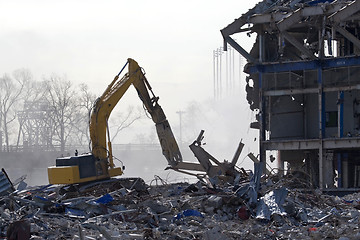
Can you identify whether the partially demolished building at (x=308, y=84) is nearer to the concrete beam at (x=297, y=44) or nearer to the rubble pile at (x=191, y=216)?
the concrete beam at (x=297, y=44)

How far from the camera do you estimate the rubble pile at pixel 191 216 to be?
520 inches

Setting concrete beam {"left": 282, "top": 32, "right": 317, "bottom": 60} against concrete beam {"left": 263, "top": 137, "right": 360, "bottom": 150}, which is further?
concrete beam {"left": 282, "top": 32, "right": 317, "bottom": 60}

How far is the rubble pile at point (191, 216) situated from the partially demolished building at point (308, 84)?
38.9 feet

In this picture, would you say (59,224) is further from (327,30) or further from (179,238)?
(327,30)

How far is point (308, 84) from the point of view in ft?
105

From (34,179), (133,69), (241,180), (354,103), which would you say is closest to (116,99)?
(133,69)

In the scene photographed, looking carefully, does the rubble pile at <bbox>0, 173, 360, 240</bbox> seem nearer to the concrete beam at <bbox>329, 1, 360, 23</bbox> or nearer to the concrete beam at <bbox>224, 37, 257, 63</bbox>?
the concrete beam at <bbox>329, 1, 360, 23</bbox>

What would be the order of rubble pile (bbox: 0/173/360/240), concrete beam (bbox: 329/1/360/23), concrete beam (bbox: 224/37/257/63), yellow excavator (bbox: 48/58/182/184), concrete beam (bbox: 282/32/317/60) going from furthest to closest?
concrete beam (bbox: 224/37/257/63) < concrete beam (bbox: 282/32/317/60) < concrete beam (bbox: 329/1/360/23) < yellow excavator (bbox: 48/58/182/184) < rubble pile (bbox: 0/173/360/240)

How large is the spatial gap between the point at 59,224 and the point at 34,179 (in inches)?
1841

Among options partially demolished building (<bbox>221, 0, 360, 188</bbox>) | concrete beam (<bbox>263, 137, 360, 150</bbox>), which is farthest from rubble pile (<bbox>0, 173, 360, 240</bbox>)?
partially demolished building (<bbox>221, 0, 360, 188</bbox>)

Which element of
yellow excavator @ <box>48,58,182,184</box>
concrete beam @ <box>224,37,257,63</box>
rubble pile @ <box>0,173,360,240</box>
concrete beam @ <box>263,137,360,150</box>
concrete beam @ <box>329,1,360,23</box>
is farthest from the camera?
concrete beam @ <box>224,37,257,63</box>

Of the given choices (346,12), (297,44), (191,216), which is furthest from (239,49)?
(191,216)

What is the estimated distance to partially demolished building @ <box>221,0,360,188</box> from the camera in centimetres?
2972

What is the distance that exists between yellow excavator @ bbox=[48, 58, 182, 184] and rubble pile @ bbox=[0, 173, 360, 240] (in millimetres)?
3103
